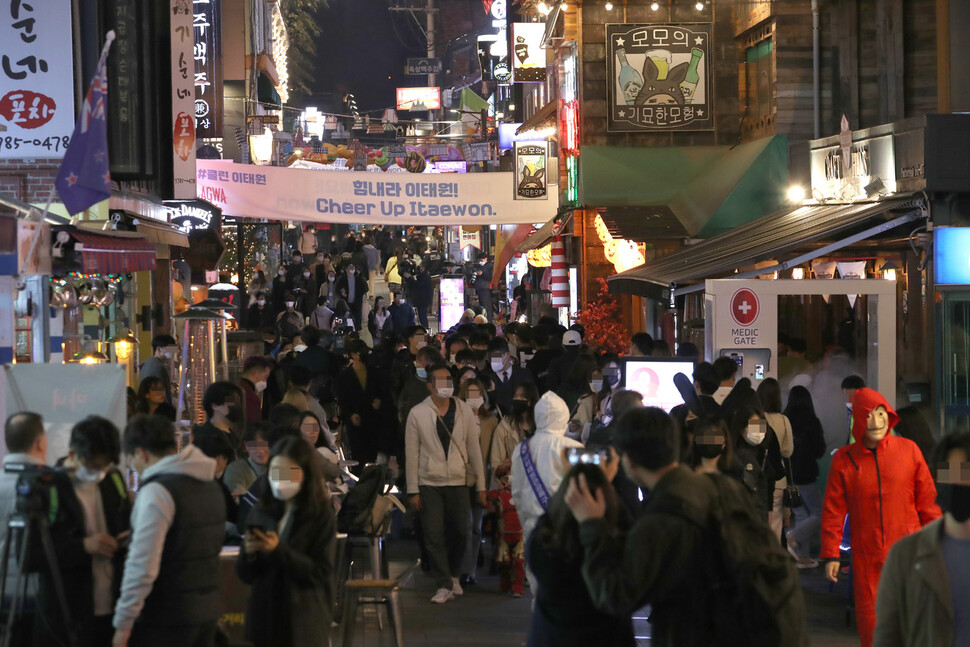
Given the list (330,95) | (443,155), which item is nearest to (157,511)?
(443,155)

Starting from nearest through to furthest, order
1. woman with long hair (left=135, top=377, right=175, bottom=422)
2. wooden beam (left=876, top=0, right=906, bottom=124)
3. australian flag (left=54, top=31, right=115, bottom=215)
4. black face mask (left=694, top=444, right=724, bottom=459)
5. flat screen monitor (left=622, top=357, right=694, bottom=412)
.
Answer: black face mask (left=694, top=444, right=724, bottom=459) → australian flag (left=54, top=31, right=115, bottom=215) → woman with long hair (left=135, top=377, right=175, bottom=422) → flat screen monitor (left=622, top=357, right=694, bottom=412) → wooden beam (left=876, top=0, right=906, bottom=124)

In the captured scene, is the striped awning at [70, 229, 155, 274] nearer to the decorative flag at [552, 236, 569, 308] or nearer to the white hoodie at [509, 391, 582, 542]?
the white hoodie at [509, 391, 582, 542]

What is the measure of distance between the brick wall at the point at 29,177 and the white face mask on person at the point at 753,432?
8.31 m

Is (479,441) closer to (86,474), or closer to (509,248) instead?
(86,474)

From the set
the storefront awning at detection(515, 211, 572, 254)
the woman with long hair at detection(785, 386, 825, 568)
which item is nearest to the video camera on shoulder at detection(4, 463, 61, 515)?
the woman with long hair at detection(785, 386, 825, 568)

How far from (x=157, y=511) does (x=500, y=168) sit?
39.3 metres

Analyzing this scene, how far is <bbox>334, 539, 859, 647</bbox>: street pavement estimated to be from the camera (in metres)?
9.23

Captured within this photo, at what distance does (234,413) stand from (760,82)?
15.3 meters

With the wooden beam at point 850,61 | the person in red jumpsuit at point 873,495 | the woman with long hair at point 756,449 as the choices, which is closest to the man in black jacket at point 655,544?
the person in red jumpsuit at point 873,495

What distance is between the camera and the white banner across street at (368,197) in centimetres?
2262

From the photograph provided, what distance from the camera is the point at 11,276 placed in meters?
9.79

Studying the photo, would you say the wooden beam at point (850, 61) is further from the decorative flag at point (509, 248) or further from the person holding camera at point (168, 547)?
the person holding camera at point (168, 547)

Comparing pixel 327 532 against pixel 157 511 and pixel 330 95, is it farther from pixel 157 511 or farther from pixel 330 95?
pixel 330 95

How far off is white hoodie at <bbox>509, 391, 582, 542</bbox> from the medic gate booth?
13.5 feet
